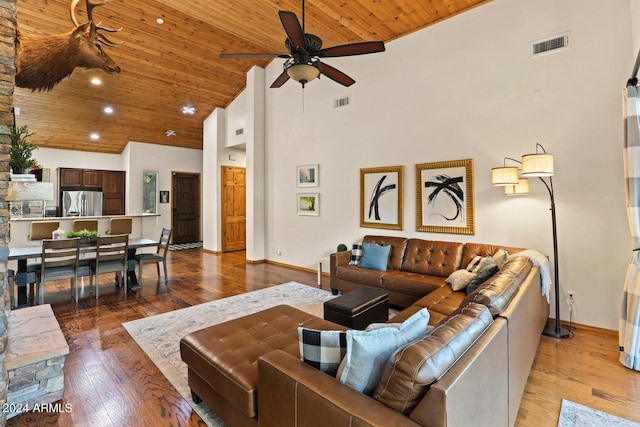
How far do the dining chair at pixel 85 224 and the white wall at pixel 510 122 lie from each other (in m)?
4.36

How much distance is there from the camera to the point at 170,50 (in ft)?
19.2

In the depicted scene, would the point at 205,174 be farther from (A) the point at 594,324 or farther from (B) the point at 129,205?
(A) the point at 594,324

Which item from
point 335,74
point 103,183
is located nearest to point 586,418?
point 335,74

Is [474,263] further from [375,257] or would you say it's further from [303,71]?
[303,71]

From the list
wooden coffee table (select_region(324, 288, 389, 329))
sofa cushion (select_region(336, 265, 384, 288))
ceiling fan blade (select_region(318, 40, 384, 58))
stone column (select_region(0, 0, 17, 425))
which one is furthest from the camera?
sofa cushion (select_region(336, 265, 384, 288))

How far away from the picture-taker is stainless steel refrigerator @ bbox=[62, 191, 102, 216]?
817 cm

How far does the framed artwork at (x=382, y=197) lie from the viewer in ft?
15.5

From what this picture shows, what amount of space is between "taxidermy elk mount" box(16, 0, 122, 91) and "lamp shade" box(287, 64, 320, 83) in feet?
7.38

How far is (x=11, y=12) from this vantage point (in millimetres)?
1861

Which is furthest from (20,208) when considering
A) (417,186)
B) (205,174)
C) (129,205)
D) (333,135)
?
(417,186)

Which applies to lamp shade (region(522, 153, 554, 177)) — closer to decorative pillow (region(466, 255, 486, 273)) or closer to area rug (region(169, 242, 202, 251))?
decorative pillow (region(466, 255, 486, 273))

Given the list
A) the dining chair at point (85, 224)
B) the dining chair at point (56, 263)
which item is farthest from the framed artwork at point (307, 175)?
the dining chair at point (85, 224)

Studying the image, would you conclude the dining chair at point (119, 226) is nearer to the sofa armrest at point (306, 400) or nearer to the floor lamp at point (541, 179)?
the sofa armrest at point (306, 400)

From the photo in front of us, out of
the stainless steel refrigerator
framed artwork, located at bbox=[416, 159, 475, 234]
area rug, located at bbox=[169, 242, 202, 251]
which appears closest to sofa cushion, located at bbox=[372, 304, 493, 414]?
Result: framed artwork, located at bbox=[416, 159, 475, 234]
